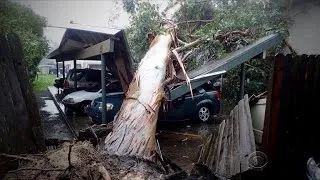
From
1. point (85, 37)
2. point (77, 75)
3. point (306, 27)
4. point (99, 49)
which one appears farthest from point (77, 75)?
point (306, 27)

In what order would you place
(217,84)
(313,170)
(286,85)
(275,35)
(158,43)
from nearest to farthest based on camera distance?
1. (313,170)
2. (286,85)
3. (275,35)
4. (158,43)
5. (217,84)

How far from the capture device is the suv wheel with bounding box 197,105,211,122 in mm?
10911

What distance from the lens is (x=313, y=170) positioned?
10.6ft

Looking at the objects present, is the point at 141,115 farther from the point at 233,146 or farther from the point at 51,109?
the point at 51,109

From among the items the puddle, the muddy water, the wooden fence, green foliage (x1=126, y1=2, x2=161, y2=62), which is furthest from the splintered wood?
the puddle

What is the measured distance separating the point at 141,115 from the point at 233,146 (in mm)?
1871

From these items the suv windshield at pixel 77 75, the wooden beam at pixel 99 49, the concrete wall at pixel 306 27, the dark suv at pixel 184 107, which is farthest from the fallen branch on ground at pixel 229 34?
the suv windshield at pixel 77 75

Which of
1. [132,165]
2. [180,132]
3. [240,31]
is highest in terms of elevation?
[240,31]

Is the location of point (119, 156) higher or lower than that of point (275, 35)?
lower

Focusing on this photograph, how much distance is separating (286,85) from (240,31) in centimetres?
641

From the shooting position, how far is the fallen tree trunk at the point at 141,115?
15.1ft

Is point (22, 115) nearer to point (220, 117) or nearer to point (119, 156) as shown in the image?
point (119, 156)

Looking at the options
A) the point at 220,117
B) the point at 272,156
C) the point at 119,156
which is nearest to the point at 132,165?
the point at 119,156

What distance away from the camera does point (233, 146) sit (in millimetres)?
4293
